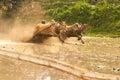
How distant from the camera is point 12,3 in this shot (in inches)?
1592

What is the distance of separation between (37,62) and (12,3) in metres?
25.8

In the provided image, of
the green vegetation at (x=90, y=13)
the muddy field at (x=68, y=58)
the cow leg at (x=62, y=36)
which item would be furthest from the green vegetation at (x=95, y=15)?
the muddy field at (x=68, y=58)

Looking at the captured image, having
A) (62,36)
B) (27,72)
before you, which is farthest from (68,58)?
(62,36)

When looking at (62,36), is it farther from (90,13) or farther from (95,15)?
(90,13)

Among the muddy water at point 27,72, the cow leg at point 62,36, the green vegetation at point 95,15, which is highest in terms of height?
the muddy water at point 27,72

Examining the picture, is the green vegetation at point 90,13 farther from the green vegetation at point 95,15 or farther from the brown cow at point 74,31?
the brown cow at point 74,31

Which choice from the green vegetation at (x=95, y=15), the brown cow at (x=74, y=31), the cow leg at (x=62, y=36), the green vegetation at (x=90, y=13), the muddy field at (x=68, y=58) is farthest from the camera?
the green vegetation at (x=90, y=13)

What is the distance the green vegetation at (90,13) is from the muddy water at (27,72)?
17278 millimetres

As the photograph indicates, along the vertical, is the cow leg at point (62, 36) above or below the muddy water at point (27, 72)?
below

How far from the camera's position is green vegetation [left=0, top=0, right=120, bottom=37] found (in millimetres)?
33781

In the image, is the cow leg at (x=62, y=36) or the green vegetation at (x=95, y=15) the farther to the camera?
the green vegetation at (x=95, y=15)

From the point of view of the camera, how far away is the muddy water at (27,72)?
12648 mm

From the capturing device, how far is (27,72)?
44.7ft

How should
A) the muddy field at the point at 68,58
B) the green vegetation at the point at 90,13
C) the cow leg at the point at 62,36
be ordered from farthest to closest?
the green vegetation at the point at 90,13, the cow leg at the point at 62,36, the muddy field at the point at 68,58
